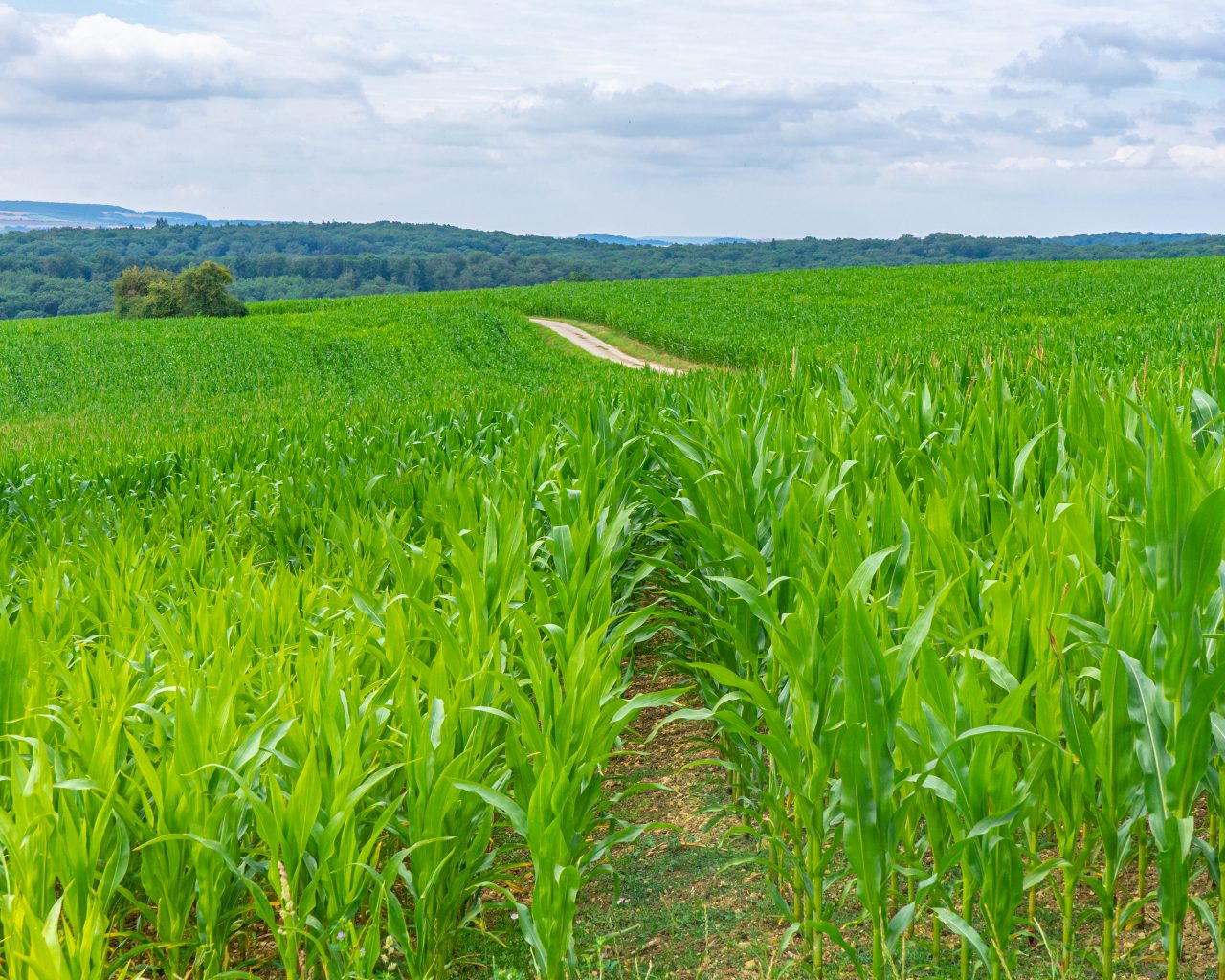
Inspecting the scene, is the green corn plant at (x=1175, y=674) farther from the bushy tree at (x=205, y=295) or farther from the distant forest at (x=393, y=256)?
the distant forest at (x=393, y=256)

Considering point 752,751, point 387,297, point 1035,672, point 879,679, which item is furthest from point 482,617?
point 387,297

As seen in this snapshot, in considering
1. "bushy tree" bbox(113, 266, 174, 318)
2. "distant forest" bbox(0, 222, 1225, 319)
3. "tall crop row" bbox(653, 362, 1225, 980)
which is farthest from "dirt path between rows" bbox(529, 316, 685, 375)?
"distant forest" bbox(0, 222, 1225, 319)

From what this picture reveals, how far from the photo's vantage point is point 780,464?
458cm

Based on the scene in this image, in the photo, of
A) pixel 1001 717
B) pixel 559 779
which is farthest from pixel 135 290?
pixel 1001 717

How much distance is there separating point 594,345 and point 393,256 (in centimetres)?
9103

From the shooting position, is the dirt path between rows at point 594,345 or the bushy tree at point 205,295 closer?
the dirt path between rows at point 594,345

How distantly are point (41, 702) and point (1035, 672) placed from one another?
3131 mm

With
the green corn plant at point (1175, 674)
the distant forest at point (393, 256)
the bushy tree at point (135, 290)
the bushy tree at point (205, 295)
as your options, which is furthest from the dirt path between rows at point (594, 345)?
the distant forest at point (393, 256)

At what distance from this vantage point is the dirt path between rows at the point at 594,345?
32.8 metres

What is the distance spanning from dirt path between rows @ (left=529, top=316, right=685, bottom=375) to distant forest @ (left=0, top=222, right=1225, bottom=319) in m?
45.1

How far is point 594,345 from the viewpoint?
3712 cm

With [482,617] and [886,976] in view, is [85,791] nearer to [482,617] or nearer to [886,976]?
[482,617]

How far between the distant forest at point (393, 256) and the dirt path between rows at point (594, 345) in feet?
148

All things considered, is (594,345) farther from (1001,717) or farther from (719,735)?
(1001,717)
